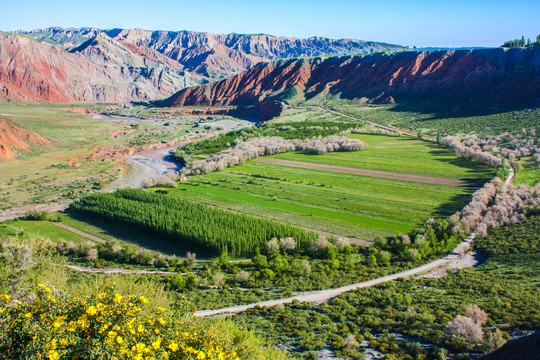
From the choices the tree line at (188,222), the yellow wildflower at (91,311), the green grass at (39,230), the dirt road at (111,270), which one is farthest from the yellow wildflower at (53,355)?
the green grass at (39,230)

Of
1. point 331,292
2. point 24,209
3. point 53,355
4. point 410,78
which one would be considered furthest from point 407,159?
point 410,78

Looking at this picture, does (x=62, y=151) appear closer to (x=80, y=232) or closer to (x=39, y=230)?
(x=39, y=230)

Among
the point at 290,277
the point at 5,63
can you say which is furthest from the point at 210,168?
the point at 5,63

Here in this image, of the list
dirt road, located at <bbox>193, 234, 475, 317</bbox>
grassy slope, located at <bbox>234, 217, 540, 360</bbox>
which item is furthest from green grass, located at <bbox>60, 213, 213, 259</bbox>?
grassy slope, located at <bbox>234, 217, 540, 360</bbox>

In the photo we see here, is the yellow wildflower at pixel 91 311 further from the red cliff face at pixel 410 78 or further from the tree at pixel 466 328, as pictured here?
the red cliff face at pixel 410 78

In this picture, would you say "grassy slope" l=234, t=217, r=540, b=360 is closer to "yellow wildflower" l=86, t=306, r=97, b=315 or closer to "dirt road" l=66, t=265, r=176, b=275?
"yellow wildflower" l=86, t=306, r=97, b=315

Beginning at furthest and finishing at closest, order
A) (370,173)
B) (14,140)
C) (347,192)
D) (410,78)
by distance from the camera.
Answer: (410,78) < (14,140) < (370,173) < (347,192)
